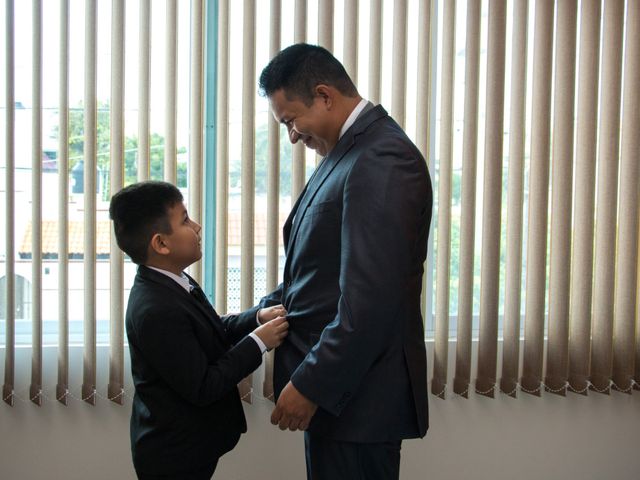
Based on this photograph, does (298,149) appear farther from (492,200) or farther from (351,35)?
(492,200)

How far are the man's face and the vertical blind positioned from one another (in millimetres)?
707

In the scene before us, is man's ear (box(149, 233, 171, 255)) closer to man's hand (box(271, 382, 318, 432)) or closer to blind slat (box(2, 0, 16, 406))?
man's hand (box(271, 382, 318, 432))

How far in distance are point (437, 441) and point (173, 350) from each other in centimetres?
128

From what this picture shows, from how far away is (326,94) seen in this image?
4.75 ft

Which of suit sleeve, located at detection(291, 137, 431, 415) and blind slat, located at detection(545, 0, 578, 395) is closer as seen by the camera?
suit sleeve, located at detection(291, 137, 431, 415)

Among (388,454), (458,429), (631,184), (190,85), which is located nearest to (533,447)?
(458,429)

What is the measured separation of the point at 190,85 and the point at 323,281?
1.04m

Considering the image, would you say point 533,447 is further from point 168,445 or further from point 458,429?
point 168,445

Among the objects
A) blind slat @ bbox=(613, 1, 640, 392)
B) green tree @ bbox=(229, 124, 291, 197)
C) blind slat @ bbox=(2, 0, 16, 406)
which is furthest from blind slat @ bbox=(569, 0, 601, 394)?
blind slat @ bbox=(2, 0, 16, 406)

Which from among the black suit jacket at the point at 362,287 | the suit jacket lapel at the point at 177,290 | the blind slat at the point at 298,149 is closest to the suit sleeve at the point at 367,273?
the black suit jacket at the point at 362,287

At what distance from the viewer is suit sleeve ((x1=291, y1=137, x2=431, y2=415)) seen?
1.29 metres

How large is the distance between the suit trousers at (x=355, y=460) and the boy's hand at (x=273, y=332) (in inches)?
9.0

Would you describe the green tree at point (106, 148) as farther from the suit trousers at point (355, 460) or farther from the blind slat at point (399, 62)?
the suit trousers at point (355, 460)

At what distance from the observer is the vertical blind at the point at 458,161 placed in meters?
2.13
